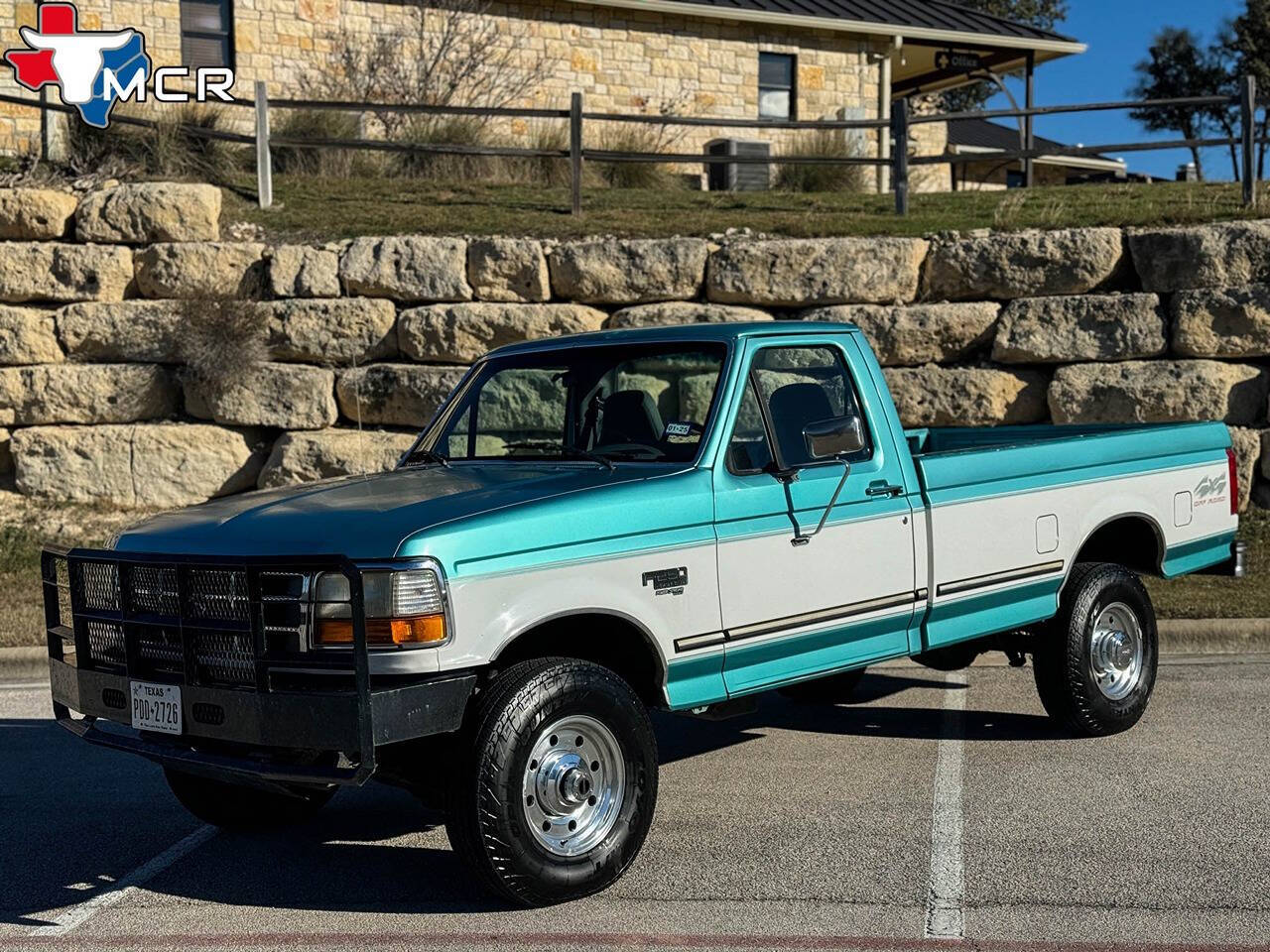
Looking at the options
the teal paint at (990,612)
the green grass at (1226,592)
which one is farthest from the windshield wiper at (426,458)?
the green grass at (1226,592)

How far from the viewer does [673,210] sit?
52.1 ft

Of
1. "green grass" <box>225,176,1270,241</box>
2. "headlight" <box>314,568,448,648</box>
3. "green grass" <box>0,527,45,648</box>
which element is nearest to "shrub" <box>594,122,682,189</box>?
"green grass" <box>225,176,1270,241</box>

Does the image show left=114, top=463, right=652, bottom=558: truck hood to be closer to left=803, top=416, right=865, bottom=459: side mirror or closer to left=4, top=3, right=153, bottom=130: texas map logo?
left=803, top=416, right=865, bottom=459: side mirror

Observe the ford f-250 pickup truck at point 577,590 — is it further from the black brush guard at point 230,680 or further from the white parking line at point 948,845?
the white parking line at point 948,845

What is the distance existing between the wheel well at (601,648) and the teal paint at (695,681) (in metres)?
0.05

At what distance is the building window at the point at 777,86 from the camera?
25328mm

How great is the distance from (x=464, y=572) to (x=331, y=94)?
57.9 ft

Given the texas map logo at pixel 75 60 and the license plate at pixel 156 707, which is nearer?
the license plate at pixel 156 707

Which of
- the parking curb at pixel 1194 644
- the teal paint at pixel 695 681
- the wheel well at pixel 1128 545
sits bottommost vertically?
the parking curb at pixel 1194 644

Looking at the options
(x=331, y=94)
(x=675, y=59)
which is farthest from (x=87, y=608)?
(x=675, y=59)

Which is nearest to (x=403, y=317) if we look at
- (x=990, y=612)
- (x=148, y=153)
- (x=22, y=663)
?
(x=148, y=153)

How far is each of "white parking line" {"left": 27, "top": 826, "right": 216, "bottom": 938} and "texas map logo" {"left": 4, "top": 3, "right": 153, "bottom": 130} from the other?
1457cm

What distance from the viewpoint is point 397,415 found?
13531 mm

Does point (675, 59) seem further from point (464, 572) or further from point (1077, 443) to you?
point (464, 572)
